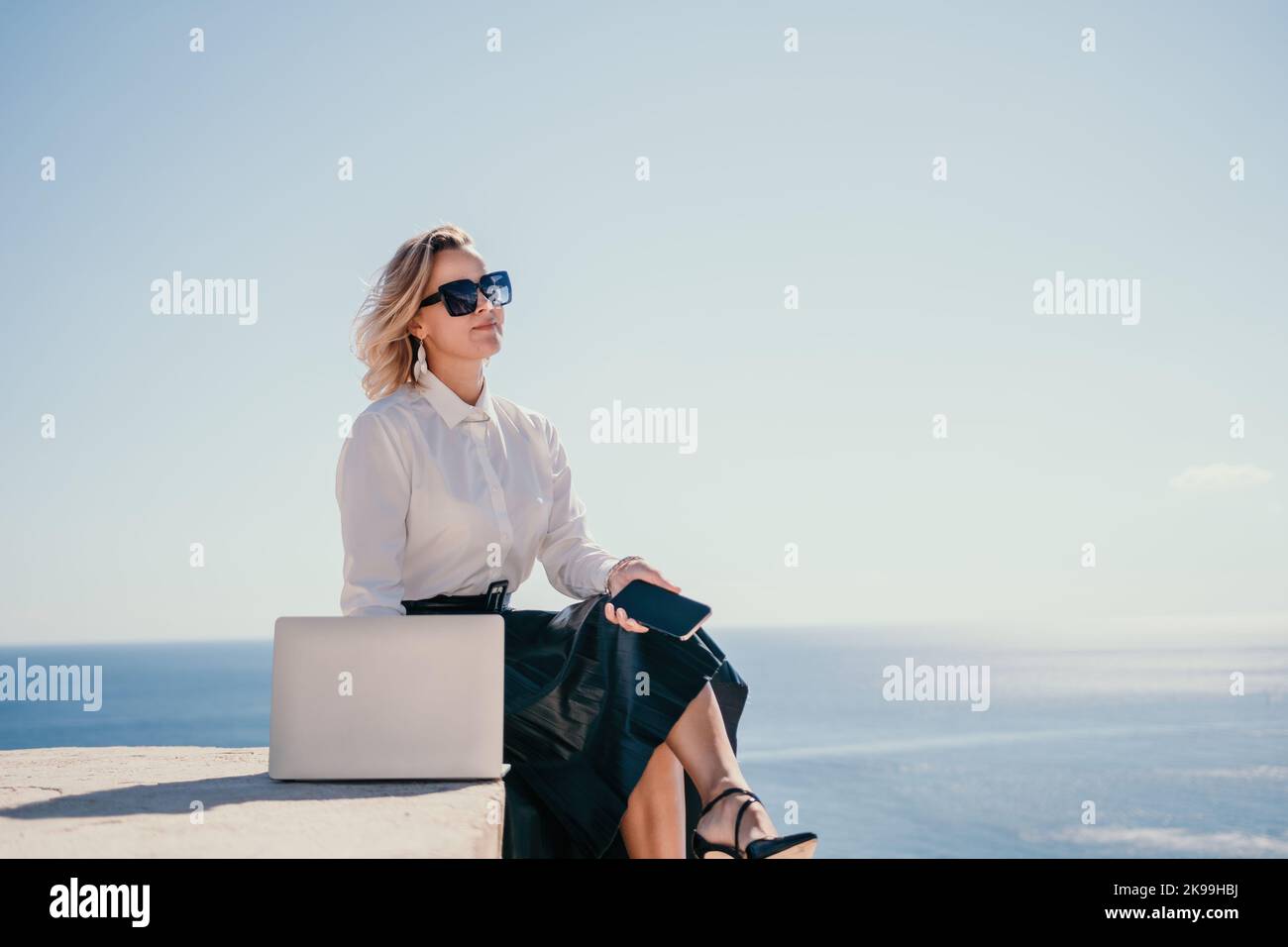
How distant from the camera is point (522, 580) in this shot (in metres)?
3.22

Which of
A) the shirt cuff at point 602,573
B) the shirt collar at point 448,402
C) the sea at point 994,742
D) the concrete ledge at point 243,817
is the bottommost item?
the sea at point 994,742

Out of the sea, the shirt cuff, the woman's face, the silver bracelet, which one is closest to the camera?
the silver bracelet

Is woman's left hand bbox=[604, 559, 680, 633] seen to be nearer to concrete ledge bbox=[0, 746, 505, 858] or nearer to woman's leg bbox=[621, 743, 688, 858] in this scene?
woman's leg bbox=[621, 743, 688, 858]

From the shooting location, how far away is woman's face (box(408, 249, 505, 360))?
3.19 m

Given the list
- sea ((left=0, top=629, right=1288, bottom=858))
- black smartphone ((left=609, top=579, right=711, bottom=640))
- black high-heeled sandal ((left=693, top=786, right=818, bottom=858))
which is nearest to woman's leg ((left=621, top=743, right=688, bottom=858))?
black high-heeled sandal ((left=693, top=786, right=818, bottom=858))

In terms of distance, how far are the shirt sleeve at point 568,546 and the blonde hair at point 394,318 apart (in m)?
0.46

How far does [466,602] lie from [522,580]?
276 mm

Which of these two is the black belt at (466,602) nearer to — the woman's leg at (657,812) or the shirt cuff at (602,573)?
the shirt cuff at (602,573)

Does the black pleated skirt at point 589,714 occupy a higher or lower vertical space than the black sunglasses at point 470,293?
lower

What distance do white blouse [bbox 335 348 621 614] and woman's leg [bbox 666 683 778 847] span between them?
0.57 meters

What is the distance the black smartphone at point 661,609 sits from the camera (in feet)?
8.48

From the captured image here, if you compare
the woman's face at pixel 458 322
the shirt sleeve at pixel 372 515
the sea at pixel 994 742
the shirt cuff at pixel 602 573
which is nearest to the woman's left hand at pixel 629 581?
the shirt cuff at pixel 602 573
